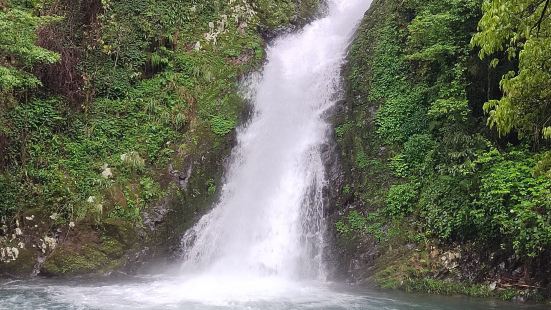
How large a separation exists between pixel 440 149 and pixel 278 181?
16.4 feet

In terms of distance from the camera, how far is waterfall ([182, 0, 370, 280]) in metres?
12.9

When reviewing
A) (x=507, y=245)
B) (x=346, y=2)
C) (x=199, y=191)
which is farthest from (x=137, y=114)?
(x=346, y=2)

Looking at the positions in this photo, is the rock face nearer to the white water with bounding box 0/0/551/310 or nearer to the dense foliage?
the white water with bounding box 0/0/551/310

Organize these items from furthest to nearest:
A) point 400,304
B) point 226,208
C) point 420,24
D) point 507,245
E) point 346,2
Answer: point 346,2
point 226,208
point 420,24
point 507,245
point 400,304

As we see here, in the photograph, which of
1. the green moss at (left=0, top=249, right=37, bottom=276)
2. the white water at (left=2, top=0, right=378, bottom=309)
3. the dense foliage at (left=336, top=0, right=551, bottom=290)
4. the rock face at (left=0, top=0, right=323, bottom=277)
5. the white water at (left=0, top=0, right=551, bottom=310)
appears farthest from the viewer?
the rock face at (left=0, top=0, right=323, bottom=277)

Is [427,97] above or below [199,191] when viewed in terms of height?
above

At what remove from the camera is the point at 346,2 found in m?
25.0

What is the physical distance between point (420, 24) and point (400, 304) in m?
7.87

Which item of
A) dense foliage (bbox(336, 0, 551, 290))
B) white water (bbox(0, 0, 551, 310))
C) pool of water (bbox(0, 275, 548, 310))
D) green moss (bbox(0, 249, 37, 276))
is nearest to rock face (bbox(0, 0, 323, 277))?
green moss (bbox(0, 249, 37, 276))

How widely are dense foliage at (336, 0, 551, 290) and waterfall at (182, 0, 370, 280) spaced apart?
43.0 inches

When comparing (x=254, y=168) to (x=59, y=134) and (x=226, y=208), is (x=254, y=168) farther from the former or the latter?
(x=59, y=134)

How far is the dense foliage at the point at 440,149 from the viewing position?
1037cm

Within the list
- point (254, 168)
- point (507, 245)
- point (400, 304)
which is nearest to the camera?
point (400, 304)

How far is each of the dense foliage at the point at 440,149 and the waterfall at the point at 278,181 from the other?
1092 mm
